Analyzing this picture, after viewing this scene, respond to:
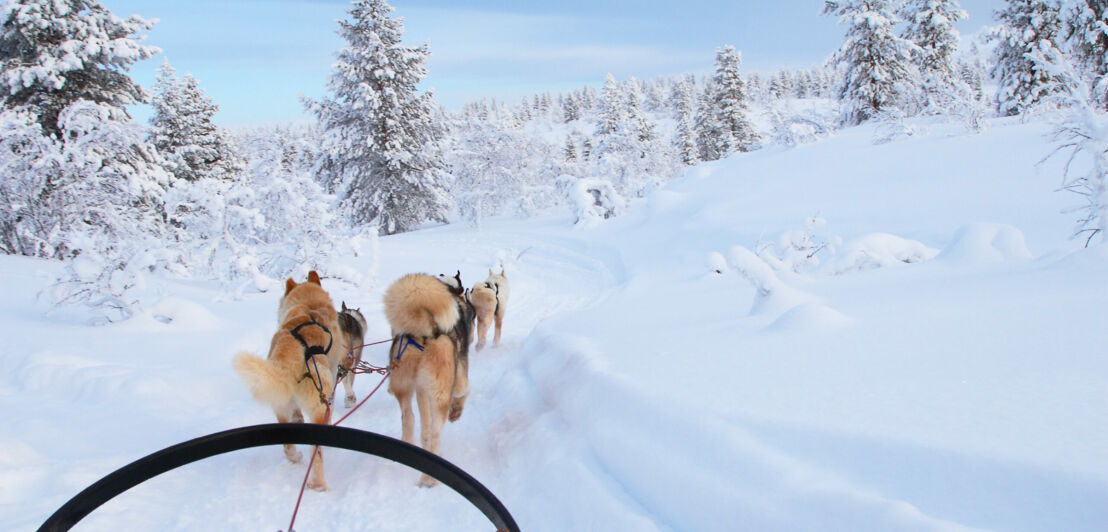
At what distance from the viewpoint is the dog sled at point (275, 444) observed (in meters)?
1.30

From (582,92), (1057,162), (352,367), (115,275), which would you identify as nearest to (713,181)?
(1057,162)

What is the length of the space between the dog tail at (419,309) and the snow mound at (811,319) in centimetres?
243

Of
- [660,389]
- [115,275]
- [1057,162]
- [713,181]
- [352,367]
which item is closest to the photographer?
[660,389]

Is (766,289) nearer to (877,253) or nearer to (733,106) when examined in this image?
(877,253)

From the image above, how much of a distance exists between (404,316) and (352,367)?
184cm

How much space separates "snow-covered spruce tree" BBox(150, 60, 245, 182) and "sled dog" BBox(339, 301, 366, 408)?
2400cm

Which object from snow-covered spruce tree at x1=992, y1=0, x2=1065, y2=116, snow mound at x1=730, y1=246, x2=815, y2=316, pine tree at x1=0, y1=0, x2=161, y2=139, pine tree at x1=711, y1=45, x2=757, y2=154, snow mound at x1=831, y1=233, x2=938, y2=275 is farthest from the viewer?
pine tree at x1=711, y1=45, x2=757, y2=154

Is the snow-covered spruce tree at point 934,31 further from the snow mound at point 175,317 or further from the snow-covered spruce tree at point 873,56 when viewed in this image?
the snow mound at point 175,317

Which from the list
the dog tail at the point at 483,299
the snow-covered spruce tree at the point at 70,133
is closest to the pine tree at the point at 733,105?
the dog tail at the point at 483,299

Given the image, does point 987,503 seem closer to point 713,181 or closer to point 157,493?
point 157,493

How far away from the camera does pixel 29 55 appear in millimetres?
12922

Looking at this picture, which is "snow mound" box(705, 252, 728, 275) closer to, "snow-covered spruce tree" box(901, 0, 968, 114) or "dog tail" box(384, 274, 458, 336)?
"dog tail" box(384, 274, 458, 336)

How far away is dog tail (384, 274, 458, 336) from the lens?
355cm

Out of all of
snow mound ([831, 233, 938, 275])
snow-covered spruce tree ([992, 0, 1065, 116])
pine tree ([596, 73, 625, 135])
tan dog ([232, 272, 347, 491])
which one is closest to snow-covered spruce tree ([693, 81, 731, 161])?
pine tree ([596, 73, 625, 135])
